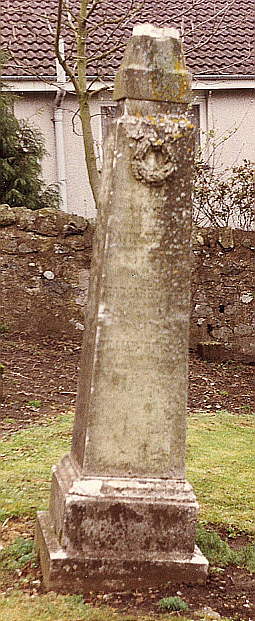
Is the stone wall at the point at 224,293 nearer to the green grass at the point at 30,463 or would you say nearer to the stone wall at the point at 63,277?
the stone wall at the point at 63,277

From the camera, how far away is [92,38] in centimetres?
1512

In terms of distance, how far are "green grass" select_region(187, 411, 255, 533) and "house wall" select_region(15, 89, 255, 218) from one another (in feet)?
23.3

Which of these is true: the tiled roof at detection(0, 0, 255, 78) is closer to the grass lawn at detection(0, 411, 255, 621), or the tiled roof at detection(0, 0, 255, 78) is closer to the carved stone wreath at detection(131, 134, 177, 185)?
the grass lawn at detection(0, 411, 255, 621)

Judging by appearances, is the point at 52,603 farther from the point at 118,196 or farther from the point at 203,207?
the point at 203,207

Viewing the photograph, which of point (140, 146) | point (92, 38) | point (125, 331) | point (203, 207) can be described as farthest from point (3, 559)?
point (92, 38)

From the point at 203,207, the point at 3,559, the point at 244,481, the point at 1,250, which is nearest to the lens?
the point at 3,559

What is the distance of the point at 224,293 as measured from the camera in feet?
36.9

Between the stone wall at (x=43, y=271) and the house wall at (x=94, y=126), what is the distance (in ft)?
12.4

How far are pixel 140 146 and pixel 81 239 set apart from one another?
23.4 ft

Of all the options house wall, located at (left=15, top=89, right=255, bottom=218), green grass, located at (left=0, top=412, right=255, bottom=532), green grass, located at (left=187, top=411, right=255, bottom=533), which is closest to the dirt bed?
green grass, located at (left=0, top=412, right=255, bottom=532)

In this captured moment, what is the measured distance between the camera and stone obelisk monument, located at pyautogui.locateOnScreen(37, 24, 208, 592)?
3871 mm

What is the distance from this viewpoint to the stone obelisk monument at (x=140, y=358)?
387cm

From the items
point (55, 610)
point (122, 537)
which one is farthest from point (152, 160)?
point (55, 610)

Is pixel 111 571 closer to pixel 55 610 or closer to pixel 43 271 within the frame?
pixel 55 610
